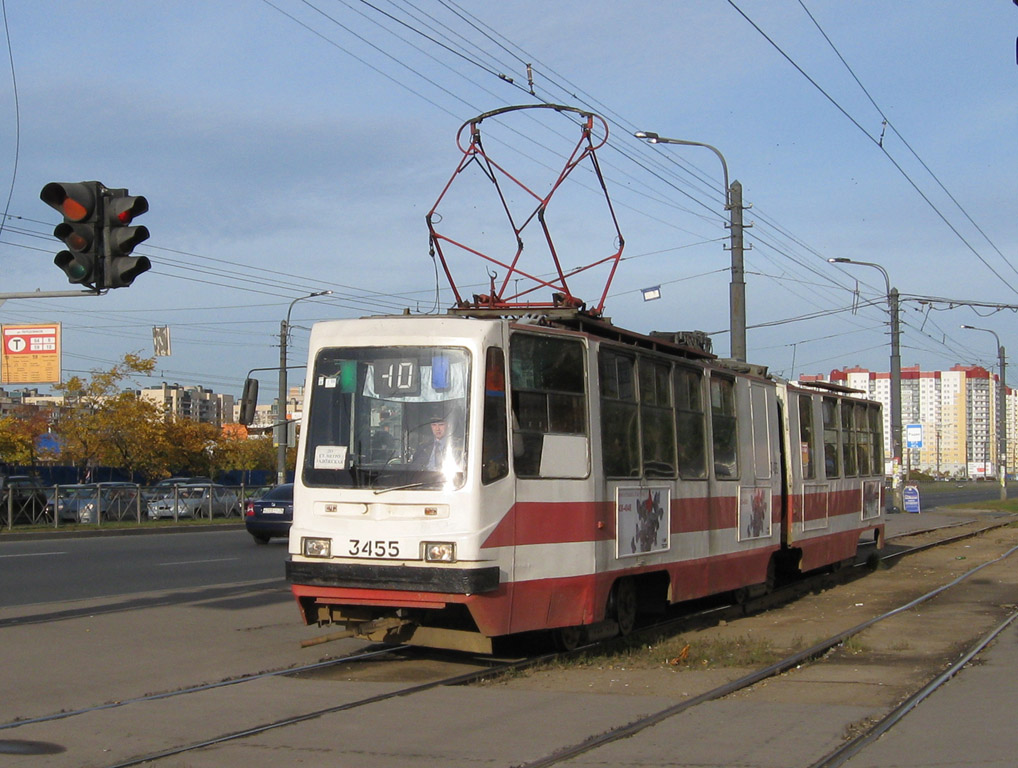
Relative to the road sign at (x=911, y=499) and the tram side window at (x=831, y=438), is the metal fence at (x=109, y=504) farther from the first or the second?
the road sign at (x=911, y=499)

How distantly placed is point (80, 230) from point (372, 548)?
4997 mm

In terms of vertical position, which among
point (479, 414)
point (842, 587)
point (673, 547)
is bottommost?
point (842, 587)

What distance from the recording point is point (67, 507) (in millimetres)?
34188

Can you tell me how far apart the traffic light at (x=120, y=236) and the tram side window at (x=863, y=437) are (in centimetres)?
1209

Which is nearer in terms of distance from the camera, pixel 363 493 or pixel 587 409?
pixel 363 493

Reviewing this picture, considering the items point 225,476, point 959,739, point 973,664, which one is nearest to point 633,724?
point 959,739

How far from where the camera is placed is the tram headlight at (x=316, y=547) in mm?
9125

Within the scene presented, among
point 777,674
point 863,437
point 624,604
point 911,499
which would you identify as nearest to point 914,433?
point 911,499

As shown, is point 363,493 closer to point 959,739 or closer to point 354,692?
point 354,692

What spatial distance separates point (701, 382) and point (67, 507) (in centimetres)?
2655

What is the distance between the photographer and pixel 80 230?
37.9 ft

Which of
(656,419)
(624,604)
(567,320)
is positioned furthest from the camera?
(656,419)

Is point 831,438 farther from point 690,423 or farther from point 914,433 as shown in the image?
point 914,433

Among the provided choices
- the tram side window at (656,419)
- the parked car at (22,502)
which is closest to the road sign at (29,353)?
the parked car at (22,502)
